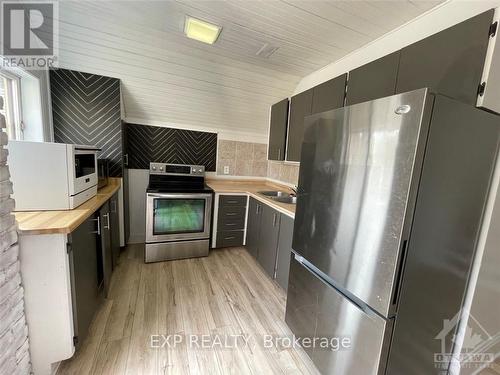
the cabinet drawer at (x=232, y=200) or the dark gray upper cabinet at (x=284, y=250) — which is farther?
the cabinet drawer at (x=232, y=200)

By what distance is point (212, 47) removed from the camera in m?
2.19

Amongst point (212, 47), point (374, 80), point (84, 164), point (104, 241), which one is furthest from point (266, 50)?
point (104, 241)

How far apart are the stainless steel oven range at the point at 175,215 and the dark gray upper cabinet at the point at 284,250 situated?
1.05 metres

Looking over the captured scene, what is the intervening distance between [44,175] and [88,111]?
1.50 metres

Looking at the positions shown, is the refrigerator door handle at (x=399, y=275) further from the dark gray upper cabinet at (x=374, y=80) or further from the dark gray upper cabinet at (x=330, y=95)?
the dark gray upper cabinet at (x=330, y=95)

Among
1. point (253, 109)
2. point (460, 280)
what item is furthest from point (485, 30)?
point (253, 109)

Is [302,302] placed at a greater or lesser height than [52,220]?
lesser

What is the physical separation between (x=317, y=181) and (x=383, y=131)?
49 centimetres

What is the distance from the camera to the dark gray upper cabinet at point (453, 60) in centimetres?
109

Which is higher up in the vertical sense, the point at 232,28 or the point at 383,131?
the point at 232,28

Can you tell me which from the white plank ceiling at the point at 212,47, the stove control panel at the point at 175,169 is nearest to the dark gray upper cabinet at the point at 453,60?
the white plank ceiling at the point at 212,47

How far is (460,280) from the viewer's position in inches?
46.9

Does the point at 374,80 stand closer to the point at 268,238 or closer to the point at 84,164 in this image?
the point at 268,238

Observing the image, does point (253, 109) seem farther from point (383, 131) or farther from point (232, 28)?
point (383, 131)
